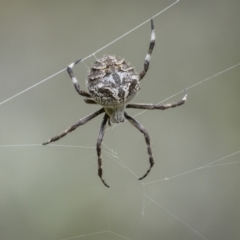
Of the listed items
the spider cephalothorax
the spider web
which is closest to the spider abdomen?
the spider cephalothorax

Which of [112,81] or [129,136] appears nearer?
[112,81]

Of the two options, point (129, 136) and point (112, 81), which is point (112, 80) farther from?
point (129, 136)

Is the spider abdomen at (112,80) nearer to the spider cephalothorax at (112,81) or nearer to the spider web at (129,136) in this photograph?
the spider cephalothorax at (112,81)

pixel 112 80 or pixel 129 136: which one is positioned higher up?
pixel 112 80

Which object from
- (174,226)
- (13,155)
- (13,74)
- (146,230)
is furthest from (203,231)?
(13,74)

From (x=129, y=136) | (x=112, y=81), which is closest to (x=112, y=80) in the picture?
(x=112, y=81)

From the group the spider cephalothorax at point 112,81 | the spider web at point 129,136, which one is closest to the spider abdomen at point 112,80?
the spider cephalothorax at point 112,81
